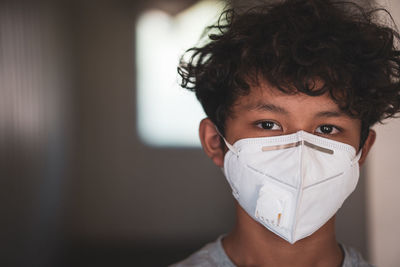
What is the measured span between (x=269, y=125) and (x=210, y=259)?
1.46 feet

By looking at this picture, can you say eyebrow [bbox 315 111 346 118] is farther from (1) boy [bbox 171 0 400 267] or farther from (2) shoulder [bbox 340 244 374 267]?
(2) shoulder [bbox 340 244 374 267]

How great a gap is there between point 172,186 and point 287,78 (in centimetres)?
364

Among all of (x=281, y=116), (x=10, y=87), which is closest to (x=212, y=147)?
(x=281, y=116)

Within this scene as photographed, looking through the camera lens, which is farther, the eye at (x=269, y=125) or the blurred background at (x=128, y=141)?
the blurred background at (x=128, y=141)

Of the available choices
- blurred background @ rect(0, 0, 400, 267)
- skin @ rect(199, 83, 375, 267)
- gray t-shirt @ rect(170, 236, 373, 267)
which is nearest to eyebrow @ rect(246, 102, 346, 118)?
skin @ rect(199, 83, 375, 267)

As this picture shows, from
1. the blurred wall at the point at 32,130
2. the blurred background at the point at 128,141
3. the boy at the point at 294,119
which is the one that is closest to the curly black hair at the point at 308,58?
the boy at the point at 294,119

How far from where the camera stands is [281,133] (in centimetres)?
113

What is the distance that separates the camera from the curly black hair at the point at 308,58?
115 centimetres

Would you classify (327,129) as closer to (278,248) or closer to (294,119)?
(294,119)

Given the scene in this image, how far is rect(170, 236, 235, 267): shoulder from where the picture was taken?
1225 mm

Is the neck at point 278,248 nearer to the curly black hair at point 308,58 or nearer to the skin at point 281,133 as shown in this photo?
the skin at point 281,133

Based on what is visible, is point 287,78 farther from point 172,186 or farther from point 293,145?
point 172,186

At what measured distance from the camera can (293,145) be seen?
107 centimetres

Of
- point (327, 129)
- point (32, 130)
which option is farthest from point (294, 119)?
point (32, 130)
